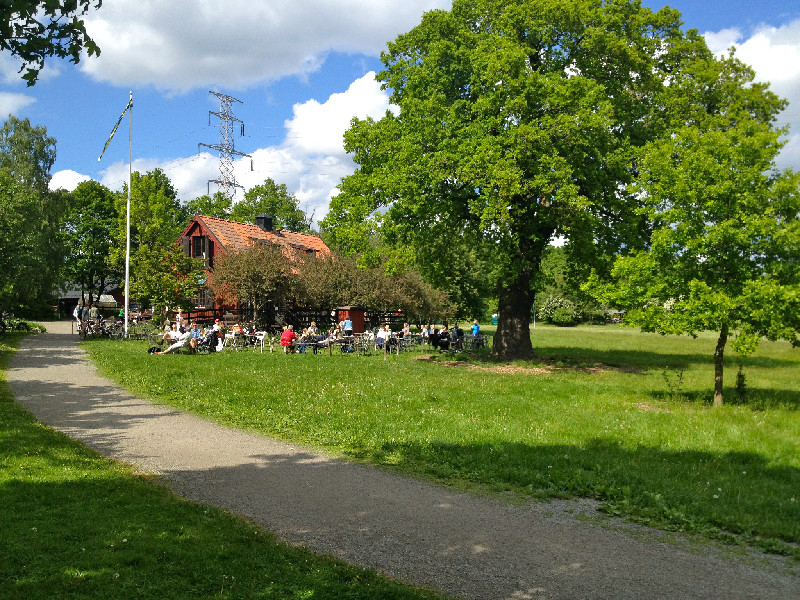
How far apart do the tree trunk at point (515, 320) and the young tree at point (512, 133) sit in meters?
0.04

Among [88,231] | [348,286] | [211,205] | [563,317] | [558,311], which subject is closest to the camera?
[348,286]

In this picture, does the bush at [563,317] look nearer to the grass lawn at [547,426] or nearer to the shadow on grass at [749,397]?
the grass lawn at [547,426]

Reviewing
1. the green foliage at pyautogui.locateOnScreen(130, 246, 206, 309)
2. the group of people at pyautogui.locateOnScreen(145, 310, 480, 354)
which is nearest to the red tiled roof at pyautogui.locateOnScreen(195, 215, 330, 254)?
the green foliage at pyautogui.locateOnScreen(130, 246, 206, 309)

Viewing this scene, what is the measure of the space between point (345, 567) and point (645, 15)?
931 inches

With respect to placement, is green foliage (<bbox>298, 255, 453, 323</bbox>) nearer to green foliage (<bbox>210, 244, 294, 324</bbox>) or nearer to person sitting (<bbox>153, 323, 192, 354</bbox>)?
green foliage (<bbox>210, 244, 294, 324</bbox>)

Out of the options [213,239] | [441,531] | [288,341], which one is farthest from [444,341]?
[213,239]

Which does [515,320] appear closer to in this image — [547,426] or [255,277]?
[547,426]

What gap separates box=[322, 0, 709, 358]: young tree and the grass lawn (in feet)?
16.1

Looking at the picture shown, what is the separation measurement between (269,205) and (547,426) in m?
69.5

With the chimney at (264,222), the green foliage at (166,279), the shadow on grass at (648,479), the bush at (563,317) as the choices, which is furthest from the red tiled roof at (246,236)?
the bush at (563,317)

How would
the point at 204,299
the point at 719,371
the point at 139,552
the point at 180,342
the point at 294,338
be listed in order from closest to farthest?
the point at 139,552, the point at 719,371, the point at 180,342, the point at 294,338, the point at 204,299

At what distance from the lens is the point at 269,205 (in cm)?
7588

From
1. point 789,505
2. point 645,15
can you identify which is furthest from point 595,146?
point 789,505

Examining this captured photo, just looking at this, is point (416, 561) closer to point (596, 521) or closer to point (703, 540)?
point (596, 521)
